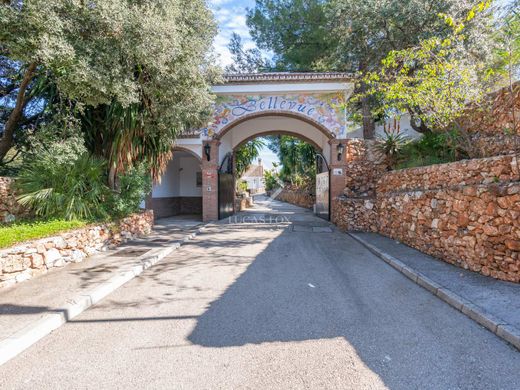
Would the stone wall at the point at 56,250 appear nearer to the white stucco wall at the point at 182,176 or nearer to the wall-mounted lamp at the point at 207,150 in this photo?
the wall-mounted lamp at the point at 207,150

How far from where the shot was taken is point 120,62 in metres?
6.67

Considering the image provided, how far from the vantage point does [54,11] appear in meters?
5.52

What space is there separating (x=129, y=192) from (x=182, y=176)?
9531mm

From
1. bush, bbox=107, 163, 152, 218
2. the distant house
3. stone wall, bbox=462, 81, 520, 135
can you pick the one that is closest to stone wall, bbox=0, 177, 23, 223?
bush, bbox=107, 163, 152, 218

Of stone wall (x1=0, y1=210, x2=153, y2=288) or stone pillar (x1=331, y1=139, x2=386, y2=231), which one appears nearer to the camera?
stone wall (x1=0, y1=210, x2=153, y2=288)

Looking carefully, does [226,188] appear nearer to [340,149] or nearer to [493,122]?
[340,149]

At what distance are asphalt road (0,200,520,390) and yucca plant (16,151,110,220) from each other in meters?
3.24

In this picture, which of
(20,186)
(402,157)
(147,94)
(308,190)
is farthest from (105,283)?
(308,190)

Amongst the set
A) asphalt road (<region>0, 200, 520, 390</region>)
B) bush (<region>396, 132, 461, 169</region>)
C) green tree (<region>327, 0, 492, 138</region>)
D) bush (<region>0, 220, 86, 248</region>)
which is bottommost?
asphalt road (<region>0, 200, 520, 390</region>)

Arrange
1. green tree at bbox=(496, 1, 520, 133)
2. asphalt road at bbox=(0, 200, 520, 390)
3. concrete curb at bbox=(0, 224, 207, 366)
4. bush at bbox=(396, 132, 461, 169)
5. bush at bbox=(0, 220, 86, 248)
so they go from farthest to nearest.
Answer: bush at bbox=(396, 132, 461, 169) → green tree at bbox=(496, 1, 520, 133) → bush at bbox=(0, 220, 86, 248) → concrete curb at bbox=(0, 224, 207, 366) → asphalt road at bbox=(0, 200, 520, 390)

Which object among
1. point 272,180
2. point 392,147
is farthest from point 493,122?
point 272,180

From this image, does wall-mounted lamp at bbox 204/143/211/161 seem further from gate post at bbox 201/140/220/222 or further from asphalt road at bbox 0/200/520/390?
asphalt road at bbox 0/200/520/390

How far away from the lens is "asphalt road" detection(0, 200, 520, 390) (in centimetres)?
265

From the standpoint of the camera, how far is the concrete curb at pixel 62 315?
3098mm
